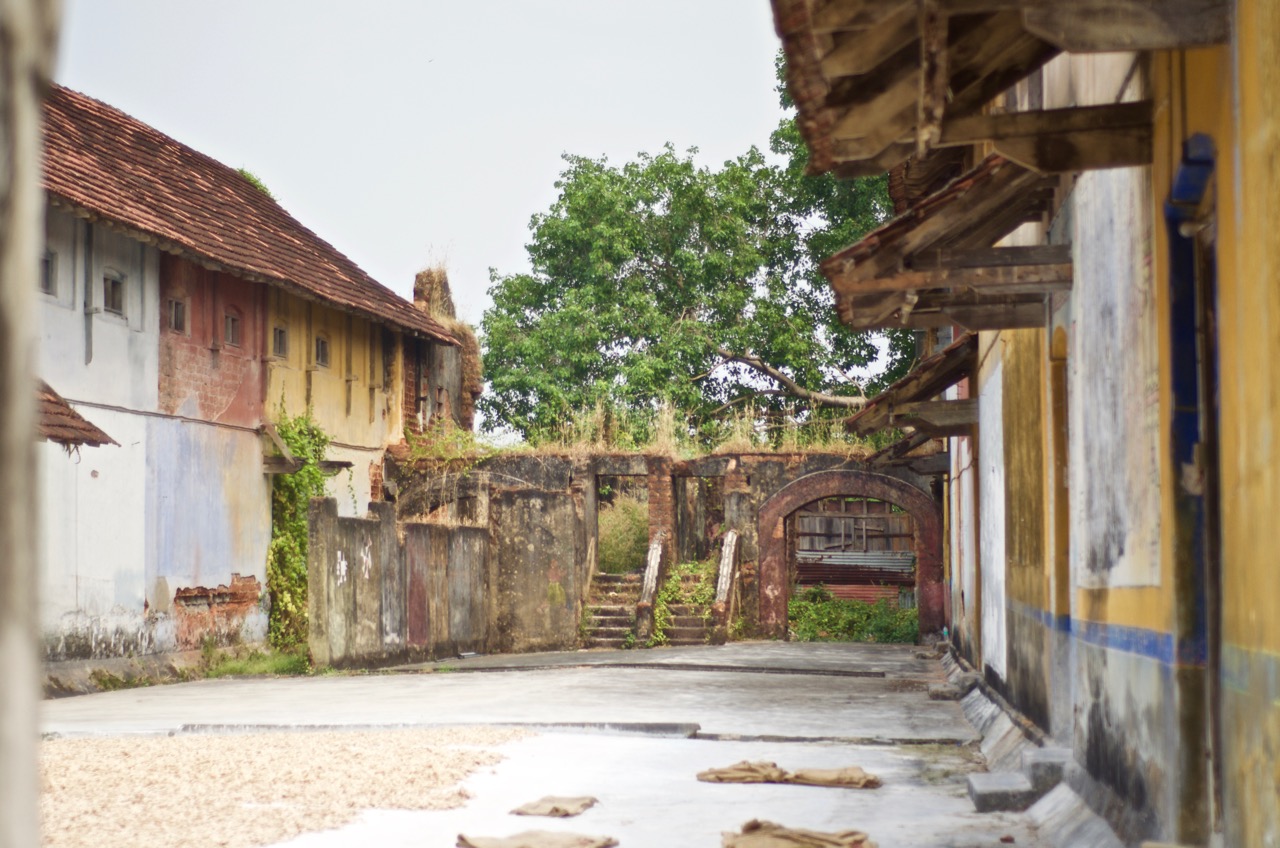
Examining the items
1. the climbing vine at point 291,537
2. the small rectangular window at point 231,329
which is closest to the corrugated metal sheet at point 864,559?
the climbing vine at point 291,537

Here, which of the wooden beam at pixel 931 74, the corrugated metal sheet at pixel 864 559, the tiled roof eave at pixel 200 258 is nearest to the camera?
the wooden beam at pixel 931 74

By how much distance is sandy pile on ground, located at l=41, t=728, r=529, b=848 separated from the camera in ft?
22.5

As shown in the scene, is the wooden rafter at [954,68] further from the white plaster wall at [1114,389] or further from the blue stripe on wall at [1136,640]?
the blue stripe on wall at [1136,640]

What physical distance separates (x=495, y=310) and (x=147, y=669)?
65.1ft

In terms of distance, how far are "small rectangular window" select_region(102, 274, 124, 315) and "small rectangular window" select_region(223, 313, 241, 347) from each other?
2.41 metres

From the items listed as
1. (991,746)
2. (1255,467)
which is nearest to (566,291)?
(991,746)

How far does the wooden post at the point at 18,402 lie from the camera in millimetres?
1027

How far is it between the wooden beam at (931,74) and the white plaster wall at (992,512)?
6.77 meters

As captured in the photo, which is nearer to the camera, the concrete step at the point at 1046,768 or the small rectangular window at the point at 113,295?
the concrete step at the point at 1046,768

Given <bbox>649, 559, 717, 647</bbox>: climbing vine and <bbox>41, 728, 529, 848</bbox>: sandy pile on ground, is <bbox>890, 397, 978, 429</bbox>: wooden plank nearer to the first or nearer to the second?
<bbox>41, 728, 529, 848</bbox>: sandy pile on ground

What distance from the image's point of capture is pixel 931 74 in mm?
4848

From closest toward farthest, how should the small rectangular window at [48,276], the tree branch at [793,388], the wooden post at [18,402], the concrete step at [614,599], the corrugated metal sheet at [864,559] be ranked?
the wooden post at [18,402]
the small rectangular window at [48,276]
the concrete step at [614,599]
the tree branch at [793,388]
the corrugated metal sheet at [864,559]

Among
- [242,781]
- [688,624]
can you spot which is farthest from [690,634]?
[242,781]

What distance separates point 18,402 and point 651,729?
10.4 metres
